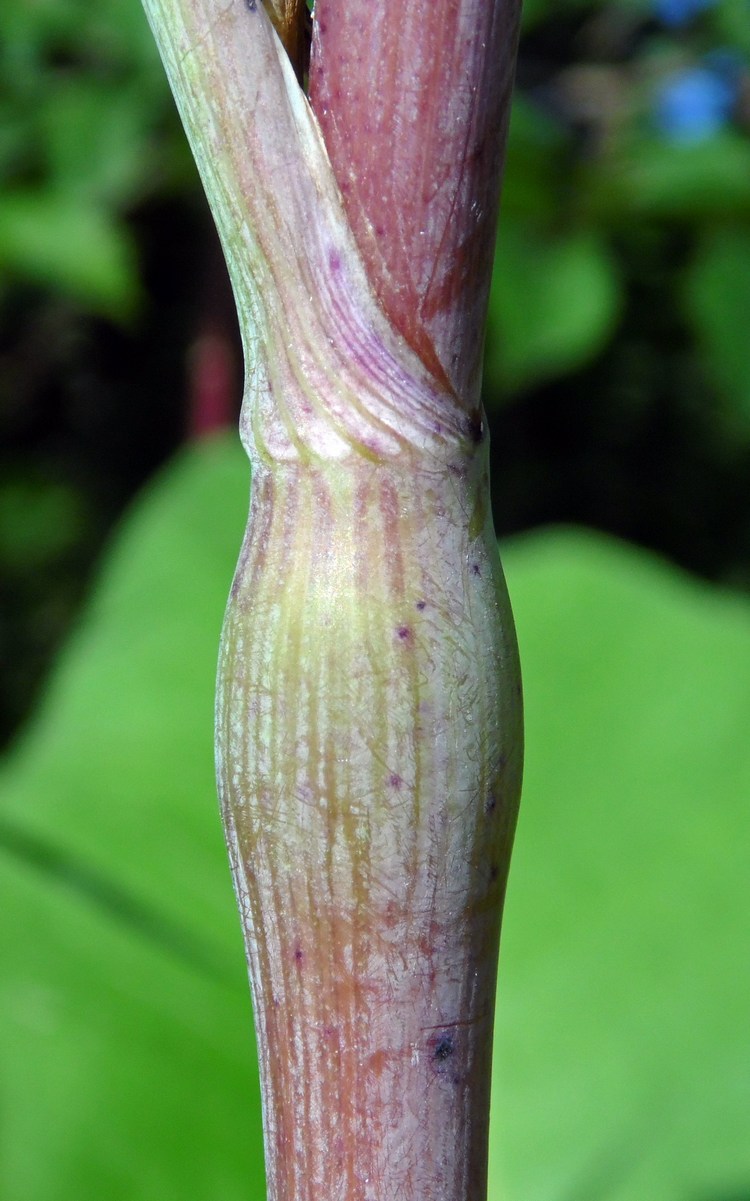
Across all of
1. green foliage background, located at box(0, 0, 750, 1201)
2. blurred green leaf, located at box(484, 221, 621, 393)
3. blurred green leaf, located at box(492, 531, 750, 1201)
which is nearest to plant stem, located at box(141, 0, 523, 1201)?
green foliage background, located at box(0, 0, 750, 1201)

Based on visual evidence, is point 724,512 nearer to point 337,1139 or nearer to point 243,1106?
point 243,1106

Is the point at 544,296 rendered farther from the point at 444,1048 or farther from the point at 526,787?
the point at 444,1048

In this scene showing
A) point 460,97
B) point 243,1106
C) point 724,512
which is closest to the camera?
point 460,97

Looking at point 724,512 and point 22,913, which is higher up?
point 22,913

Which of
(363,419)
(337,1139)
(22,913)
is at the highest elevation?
(363,419)

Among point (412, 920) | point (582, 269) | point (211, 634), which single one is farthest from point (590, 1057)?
point (582, 269)

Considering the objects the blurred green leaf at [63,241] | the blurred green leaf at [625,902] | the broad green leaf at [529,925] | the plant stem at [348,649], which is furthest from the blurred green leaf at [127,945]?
the plant stem at [348,649]

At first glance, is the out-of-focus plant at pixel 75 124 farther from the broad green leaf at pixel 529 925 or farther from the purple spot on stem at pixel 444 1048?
the purple spot on stem at pixel 444 1048
